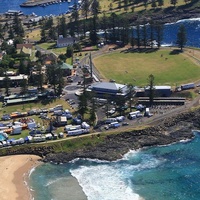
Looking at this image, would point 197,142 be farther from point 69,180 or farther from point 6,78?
point 6,78

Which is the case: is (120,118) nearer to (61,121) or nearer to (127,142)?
(127,142)

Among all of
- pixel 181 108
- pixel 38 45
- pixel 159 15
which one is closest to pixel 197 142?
pixel 181 108

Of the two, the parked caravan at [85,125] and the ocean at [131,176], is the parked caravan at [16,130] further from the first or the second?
the parked caravan at [85,125]

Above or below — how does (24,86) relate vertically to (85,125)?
above

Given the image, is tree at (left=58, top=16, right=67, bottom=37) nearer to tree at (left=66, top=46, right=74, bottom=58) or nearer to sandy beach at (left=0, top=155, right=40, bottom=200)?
tree at (left=66, top=46, right=74, bottom=58)

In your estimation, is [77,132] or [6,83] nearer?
[77,132]

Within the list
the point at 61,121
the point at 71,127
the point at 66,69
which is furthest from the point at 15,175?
the point at 66,69
